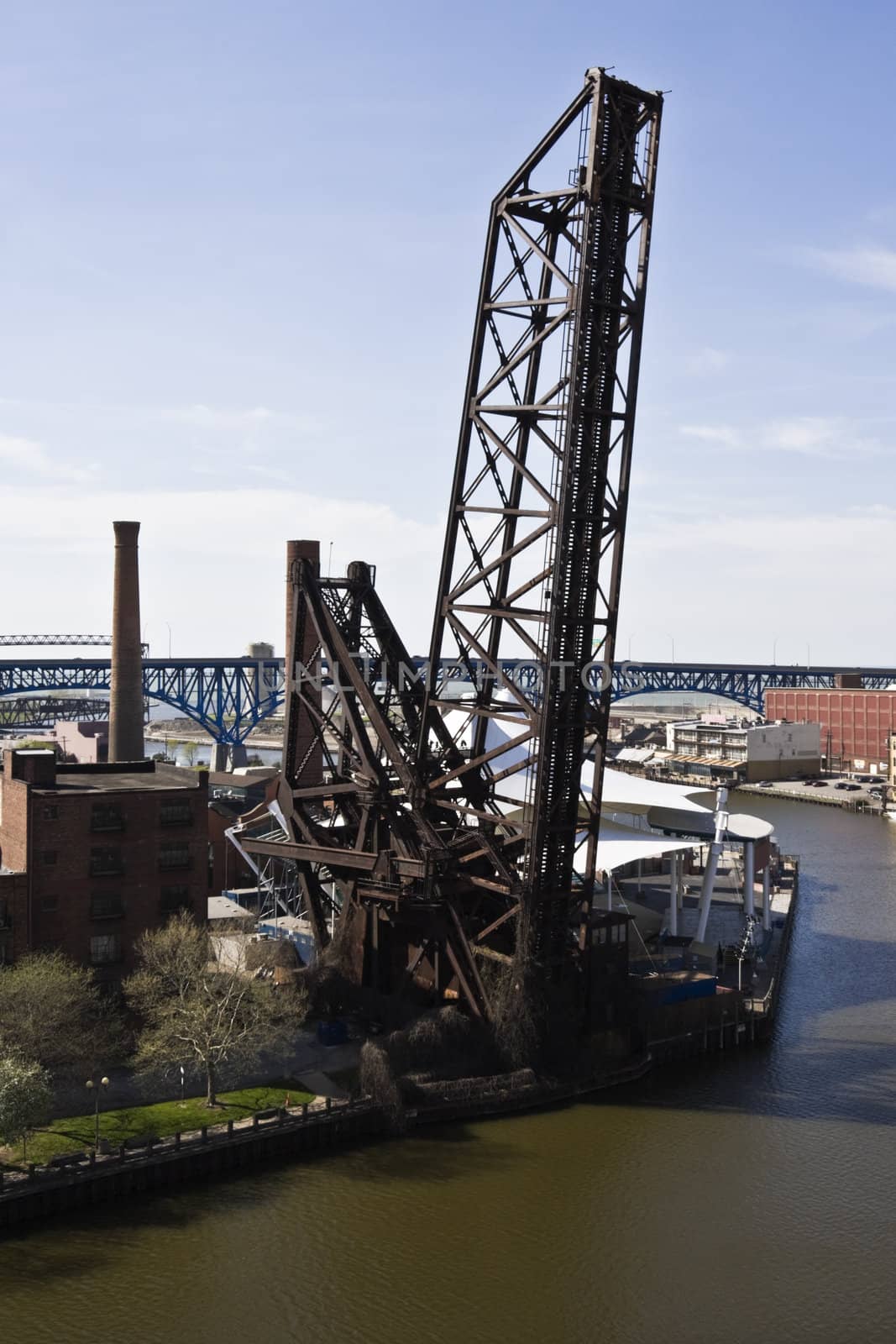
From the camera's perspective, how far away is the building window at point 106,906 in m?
31.9

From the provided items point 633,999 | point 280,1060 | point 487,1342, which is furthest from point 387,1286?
point 633,999

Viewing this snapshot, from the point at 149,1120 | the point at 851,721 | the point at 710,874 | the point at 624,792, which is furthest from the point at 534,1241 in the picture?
the point at 851,721

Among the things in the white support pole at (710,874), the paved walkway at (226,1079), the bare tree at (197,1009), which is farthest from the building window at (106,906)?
the white support pole at (710,874)

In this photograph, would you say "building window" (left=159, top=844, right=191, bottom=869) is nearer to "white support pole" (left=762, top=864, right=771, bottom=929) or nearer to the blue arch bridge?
"white support pole" (left=762, top=864, right=771, bottom=929)

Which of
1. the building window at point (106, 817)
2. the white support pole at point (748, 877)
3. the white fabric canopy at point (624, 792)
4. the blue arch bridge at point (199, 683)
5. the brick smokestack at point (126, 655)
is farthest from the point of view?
the blue arch bridge at point (199, 683)

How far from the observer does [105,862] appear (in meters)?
32.2

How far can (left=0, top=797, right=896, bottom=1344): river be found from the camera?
20.6m

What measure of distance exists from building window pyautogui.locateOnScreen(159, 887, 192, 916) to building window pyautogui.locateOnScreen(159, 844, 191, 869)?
1.96 ft

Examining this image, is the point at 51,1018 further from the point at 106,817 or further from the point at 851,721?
the point at 851,721

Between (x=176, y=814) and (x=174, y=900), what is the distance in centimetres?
228

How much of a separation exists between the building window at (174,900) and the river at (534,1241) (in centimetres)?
893

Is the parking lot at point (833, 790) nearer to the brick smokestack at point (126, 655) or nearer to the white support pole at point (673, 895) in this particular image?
the white support pole at point (673, 895)

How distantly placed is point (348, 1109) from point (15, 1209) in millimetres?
7224

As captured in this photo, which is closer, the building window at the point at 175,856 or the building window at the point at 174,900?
the building window at the point at 174,900
